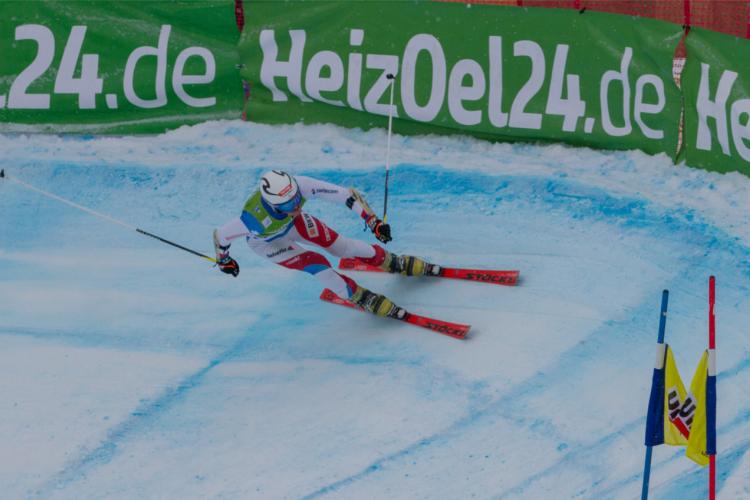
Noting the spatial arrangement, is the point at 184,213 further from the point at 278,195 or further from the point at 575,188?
the point at 575,188

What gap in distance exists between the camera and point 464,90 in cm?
989

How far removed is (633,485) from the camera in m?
6.31

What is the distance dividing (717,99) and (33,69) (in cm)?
644

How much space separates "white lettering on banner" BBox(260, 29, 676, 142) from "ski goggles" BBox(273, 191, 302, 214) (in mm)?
2845

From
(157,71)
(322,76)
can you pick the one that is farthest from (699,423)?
(157,71)

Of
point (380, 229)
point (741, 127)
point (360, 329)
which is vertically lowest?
point (360, 329)

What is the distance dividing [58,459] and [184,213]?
123 inches

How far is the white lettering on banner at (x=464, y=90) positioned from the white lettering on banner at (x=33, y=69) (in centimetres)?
393

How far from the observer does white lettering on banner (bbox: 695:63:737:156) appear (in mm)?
8992

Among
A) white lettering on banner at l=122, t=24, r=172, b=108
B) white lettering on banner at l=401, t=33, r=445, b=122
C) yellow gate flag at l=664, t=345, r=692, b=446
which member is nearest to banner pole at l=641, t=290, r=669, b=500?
yellow gate flag at l=664, t=345, r=692, b=446

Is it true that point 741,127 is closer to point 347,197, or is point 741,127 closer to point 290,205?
point 347,197

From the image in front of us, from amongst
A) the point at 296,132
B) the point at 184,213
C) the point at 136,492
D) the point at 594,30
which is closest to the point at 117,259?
the point at 184,213

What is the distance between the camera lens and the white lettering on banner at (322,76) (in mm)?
10086

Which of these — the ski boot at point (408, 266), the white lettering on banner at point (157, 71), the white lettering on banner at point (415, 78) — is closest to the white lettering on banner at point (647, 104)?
the white lettering on banner at point (415, 78)
